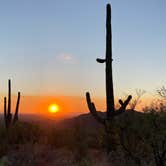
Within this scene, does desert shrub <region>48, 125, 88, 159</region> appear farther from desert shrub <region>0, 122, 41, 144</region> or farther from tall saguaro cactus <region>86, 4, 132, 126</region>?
tall saguaro cactus <region>86, 4, 132, 126</region>

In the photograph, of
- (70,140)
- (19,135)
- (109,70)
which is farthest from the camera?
(19,135)

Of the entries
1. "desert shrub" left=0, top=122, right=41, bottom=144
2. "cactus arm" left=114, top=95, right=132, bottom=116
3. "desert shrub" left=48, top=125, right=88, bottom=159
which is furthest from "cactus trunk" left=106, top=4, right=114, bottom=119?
"desert shrub" left=0, top=122, right=41, bottom=144

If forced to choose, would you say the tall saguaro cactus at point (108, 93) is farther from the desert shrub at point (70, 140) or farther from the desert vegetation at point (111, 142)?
the desert shrub at point (70, 140)

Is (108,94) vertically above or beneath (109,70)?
beneath

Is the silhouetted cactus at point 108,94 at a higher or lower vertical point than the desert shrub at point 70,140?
higher

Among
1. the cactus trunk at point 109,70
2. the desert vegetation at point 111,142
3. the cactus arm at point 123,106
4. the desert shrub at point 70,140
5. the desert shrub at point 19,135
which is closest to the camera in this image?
the desert vegetation at point 111,142

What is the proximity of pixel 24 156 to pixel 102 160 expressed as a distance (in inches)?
169

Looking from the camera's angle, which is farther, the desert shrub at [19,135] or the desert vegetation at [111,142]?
the desert shrub at [19,135]

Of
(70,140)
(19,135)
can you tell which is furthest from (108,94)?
(19,135)

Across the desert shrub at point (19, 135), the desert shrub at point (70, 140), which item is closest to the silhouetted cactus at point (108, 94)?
the desert shrub at point (70, 140)

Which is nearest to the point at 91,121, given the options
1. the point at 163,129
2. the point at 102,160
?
the point at 102,160

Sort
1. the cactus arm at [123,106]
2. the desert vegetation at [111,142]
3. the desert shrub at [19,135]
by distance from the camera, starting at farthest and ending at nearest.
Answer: the desert shrub at [19,135], the cactus arm at [123,106], the desert vegetation at [111,142]

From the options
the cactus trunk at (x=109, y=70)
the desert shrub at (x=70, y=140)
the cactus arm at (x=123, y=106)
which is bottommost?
the desert shrub at (x=70, y=140)

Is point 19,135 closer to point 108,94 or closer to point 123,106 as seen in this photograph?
point 108,94
